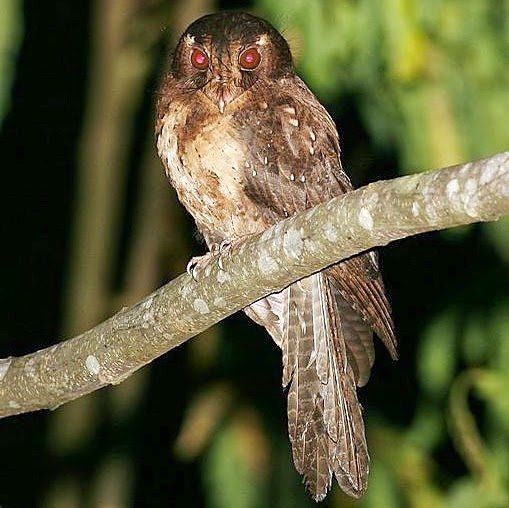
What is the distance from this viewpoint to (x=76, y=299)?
482 cm

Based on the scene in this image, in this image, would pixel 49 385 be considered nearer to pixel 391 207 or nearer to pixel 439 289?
pixel 391 207

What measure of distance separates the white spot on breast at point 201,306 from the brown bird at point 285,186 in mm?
516

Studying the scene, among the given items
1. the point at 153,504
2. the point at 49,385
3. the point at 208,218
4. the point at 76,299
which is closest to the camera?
the point at 49,385

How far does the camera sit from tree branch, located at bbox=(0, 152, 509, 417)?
2279 millimetres

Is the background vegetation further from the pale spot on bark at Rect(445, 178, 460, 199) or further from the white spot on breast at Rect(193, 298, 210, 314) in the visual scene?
the pale spot on bark at Rect(445, 178, 460, 199)

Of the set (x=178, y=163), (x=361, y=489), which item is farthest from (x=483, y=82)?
(x=361, y=489)

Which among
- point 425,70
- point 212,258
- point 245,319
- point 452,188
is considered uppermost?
point 452,188

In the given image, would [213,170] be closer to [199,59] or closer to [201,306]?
[199,59]

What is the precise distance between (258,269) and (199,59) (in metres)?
1.11

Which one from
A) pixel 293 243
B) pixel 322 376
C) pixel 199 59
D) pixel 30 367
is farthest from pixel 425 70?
pixel 30 367

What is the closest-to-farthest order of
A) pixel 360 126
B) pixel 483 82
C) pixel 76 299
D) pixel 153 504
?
pixel 483 82 → pixel 76 299 → pixel 360 126 → pixel 153 504

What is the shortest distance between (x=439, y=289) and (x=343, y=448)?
168 centimetres

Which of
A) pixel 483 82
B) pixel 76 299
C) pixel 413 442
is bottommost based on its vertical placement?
A: pixel 413 442

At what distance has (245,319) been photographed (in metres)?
5.30
